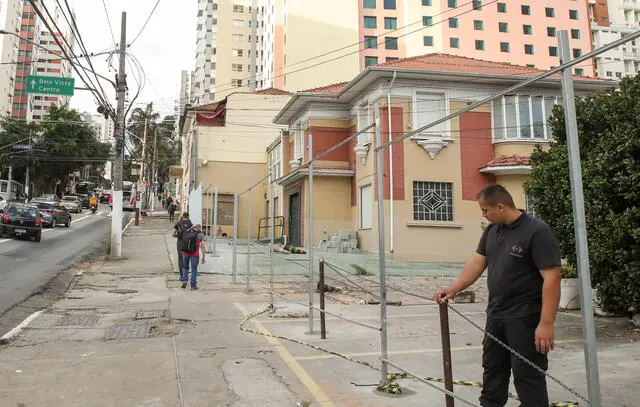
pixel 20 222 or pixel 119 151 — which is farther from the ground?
pixel 119 151

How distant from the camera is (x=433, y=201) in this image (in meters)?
19.3

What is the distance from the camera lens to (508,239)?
325cm

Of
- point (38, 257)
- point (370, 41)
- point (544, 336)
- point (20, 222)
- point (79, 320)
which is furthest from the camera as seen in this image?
point (370, 41)

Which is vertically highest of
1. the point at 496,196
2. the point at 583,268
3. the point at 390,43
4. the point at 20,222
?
the point at 390,43

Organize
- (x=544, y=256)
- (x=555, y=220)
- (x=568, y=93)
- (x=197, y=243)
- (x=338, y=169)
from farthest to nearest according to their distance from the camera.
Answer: (x=338, y=169) → (x=197, y=243) → (x=555, y=220) → (x=544, y=256) → (x=568, y=93)

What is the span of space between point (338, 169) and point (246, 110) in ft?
46.1

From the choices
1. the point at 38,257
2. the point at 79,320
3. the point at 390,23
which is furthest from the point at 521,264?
the point at 390,23

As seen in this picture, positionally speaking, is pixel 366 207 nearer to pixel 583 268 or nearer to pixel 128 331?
pixel 128 331

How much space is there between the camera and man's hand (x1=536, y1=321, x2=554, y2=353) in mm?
2934

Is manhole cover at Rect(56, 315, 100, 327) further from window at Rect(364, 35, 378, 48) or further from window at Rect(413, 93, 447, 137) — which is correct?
window at Rect(364, 35, 378, 48)

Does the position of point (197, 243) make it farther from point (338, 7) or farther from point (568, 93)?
point (338, 7)

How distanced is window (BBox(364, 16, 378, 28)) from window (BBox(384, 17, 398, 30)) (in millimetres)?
1187

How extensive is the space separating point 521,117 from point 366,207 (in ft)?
23.2

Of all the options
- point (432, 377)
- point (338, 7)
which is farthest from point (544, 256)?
point (338, 7)
